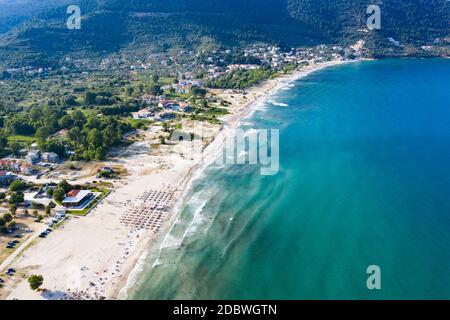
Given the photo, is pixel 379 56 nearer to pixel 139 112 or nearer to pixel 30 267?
pixel 139 112

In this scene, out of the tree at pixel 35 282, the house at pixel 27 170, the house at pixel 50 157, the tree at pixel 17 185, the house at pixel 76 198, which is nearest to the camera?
the tree at pixel 35 282

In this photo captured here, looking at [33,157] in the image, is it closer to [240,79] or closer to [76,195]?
[76,195]

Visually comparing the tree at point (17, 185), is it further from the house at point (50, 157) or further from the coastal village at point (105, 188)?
the house at point (50, 157)

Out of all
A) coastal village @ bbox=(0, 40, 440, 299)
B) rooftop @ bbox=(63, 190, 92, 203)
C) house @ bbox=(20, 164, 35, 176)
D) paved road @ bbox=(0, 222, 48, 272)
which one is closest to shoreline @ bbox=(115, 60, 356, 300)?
coastal village @ bbox=(0, 40, 440, 299)

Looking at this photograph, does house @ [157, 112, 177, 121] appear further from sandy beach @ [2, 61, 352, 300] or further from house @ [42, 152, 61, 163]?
house @ [42, 152, 61, 163]

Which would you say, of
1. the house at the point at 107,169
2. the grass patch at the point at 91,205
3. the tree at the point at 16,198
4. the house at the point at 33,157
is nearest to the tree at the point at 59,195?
the grass patch at the point at 91,205

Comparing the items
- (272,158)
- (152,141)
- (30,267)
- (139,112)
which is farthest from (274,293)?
(139,112)
